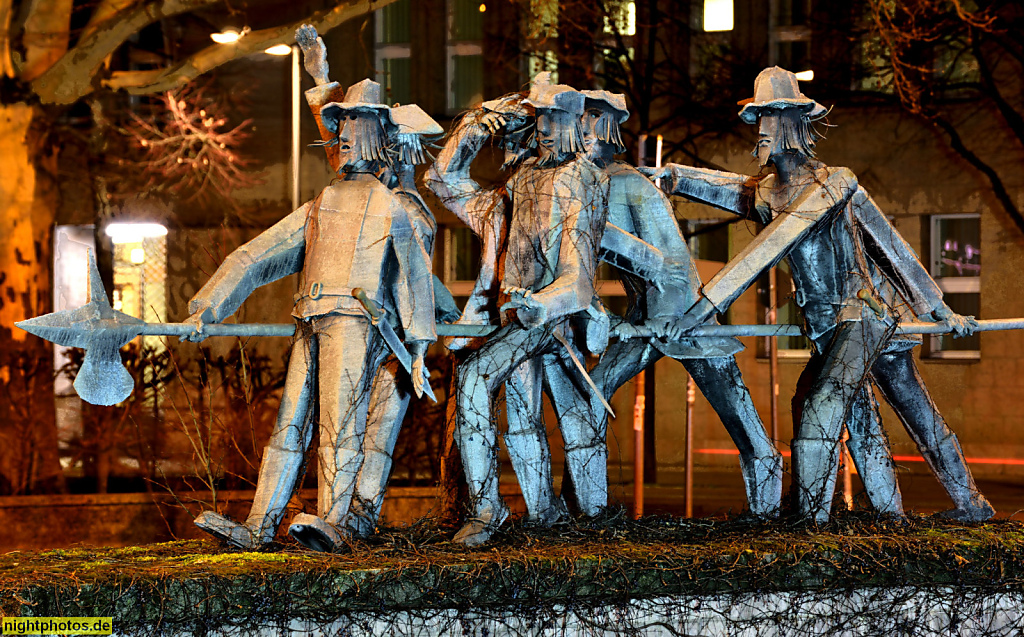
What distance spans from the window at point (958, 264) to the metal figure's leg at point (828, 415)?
10.0 meters

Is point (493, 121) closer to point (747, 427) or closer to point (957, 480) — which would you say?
point (747, 427)

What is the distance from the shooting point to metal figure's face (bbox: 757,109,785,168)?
640 centimetres

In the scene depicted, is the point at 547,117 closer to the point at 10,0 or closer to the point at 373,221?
the point at 373,221

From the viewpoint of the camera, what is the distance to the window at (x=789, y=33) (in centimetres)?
1585

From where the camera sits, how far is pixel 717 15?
1605cm

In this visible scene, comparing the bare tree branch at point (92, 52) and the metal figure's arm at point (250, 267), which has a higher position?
the bare tree branch at point (92, 52)

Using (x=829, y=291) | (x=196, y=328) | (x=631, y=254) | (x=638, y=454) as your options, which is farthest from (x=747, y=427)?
(x=638, y=454)

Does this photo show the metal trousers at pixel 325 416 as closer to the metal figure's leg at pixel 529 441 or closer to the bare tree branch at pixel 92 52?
the metal figure's leg at pixel 529 441

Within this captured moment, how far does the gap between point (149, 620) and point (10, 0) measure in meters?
8.29

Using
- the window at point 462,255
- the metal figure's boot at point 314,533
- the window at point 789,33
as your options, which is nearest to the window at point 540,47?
the window at point 462,255

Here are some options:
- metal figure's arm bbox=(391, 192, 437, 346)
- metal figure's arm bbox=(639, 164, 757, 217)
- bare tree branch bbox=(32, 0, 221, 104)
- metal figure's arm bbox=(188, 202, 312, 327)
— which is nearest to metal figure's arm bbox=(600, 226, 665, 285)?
metal figure's arm bbox=(639, 164, 757, 217)

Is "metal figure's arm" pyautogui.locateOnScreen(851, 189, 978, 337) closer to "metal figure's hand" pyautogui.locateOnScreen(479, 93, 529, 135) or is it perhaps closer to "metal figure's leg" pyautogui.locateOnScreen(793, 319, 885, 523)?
"metal figure's leg" pyautogui.locateOnScreen(793, 319, 885, 523)

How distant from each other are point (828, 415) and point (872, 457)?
1.81 ft

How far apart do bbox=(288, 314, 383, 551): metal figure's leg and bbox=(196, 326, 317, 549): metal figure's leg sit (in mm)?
97
